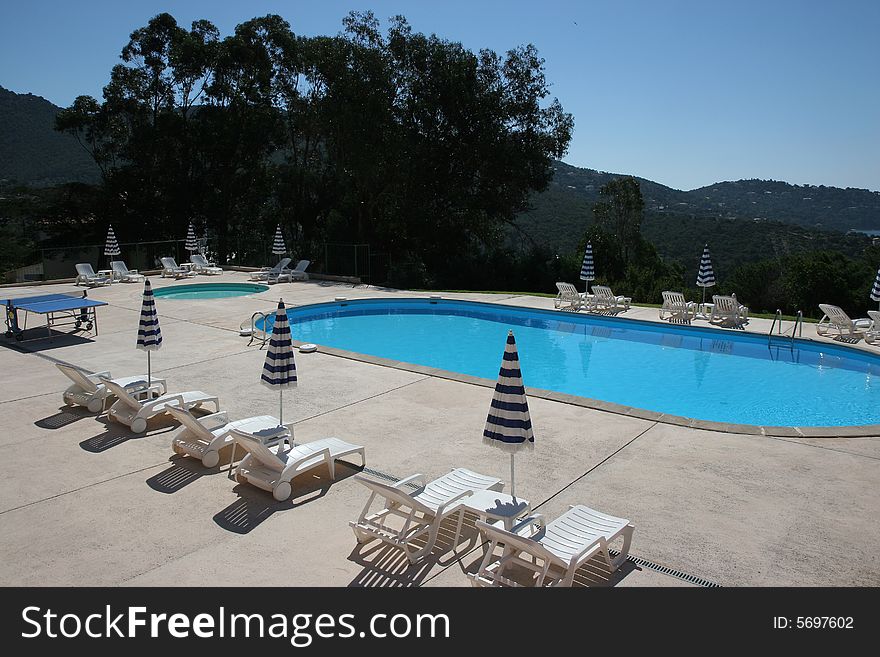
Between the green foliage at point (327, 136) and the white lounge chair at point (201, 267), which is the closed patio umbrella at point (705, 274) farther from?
the white lounge chair at point (201, 267)

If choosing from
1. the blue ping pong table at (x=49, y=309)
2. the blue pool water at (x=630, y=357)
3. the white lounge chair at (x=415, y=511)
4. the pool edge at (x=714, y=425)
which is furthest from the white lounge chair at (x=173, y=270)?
the white lounge chair at (x=415, y=511)

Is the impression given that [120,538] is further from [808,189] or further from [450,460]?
[808,189]

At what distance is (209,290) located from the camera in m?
21.8

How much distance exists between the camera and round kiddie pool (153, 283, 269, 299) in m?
20.9

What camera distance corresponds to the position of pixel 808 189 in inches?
3231

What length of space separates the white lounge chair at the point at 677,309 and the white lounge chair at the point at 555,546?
39.3 feet

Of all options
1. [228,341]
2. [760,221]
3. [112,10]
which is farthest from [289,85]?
[760,221]

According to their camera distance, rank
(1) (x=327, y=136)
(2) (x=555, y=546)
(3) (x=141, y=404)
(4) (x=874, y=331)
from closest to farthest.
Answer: (2) (x=555, y=546), (3) (x=141, y=404), (4) (x=874, y=331), (1) (x=327, y=136)

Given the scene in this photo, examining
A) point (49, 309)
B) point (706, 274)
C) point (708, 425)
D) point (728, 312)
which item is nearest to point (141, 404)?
point (49, 309)

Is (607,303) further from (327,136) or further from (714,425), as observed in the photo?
(327,136)

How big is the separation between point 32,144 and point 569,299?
4492 centimetres

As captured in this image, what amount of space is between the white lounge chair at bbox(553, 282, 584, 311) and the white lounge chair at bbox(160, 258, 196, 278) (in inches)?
514

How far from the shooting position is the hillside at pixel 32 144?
139 feet

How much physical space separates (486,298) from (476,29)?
10.6 m
